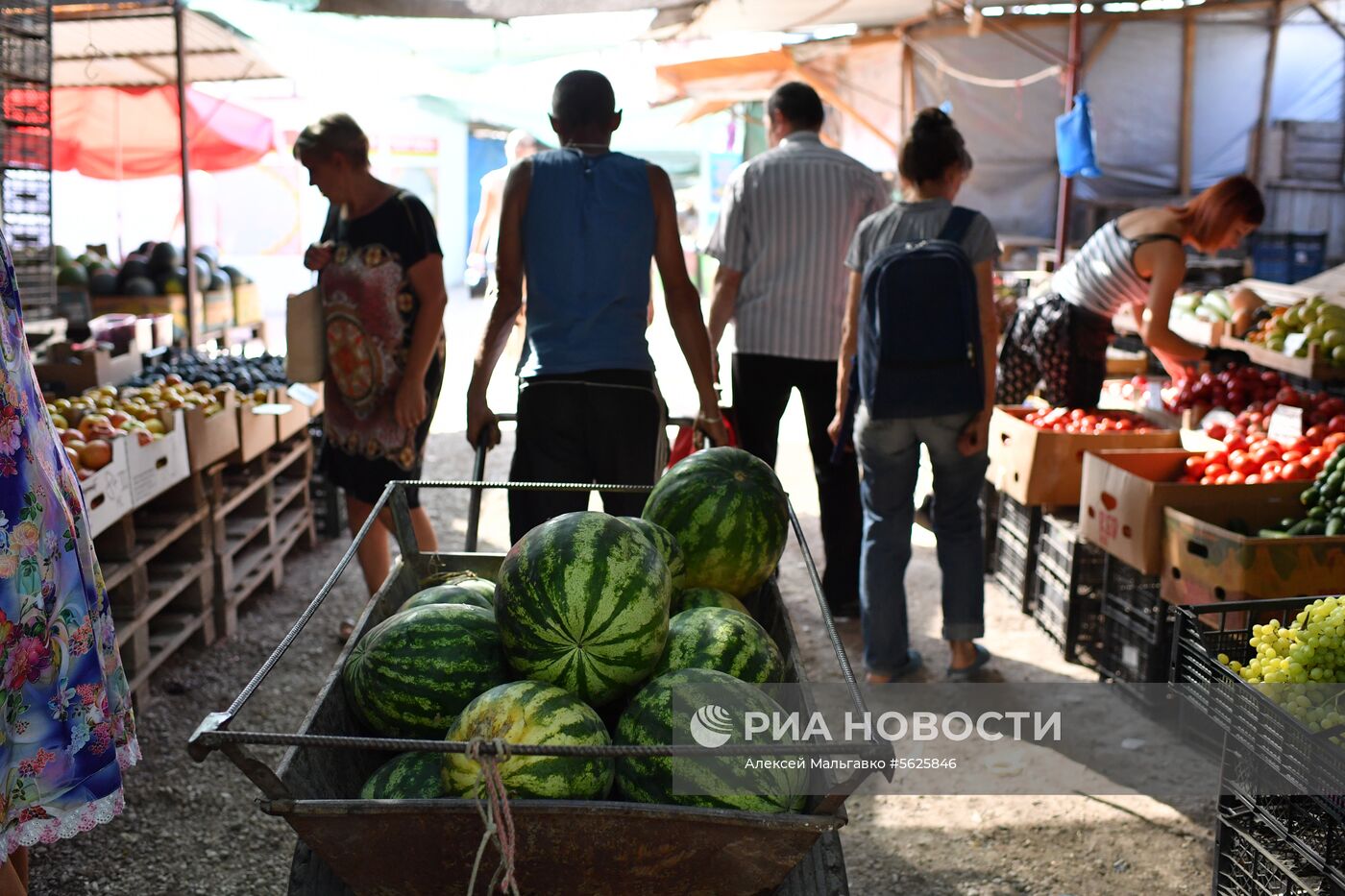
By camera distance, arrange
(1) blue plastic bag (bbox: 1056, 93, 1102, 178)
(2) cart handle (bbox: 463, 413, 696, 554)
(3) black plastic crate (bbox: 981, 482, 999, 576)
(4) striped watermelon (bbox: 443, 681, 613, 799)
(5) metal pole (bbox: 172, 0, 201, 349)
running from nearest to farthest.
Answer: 1. (4) striped watermelon (bbox: 443, 681, 613, 799)
2. (2) cart handle (bbox: 463, 413, 696, 554)
3. (3) black plastic crate (bbox: 981, 482, 999, 576)
4. (5) metal pole (bbox: 172, 0, 201, 349)
5. (1) blue plastic bag (bbox: 1056, 93, 1102, 178)

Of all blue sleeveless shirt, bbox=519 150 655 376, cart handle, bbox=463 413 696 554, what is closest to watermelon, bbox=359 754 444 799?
cart handle, bbox=463 413 696 554

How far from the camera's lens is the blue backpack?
3797 millimetres

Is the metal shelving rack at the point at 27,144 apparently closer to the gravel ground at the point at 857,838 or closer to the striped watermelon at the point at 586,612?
the gravel ground at the point at 857,838

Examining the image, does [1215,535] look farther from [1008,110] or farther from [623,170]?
[1008,110]

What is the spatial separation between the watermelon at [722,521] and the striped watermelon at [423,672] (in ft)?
1.62

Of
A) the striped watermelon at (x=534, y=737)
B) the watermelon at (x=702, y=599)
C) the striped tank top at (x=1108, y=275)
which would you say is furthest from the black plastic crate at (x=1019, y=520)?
the striped watermelon at (x=534, y=737)

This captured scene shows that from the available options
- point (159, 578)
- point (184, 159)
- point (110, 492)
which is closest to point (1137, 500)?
point (110, 492)

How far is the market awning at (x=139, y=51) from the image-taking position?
839 cm

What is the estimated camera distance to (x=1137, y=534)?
398cm

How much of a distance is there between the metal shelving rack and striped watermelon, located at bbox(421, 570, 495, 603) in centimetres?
446

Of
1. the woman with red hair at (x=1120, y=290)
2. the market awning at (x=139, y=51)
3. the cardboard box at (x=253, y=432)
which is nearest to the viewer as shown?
the woman with red hair at (x=1120, y=290)

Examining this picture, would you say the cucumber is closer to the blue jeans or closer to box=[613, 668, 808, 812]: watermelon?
the blue jeans

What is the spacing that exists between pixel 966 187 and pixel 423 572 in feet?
38.0

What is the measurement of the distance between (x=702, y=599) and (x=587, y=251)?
5.40ft
